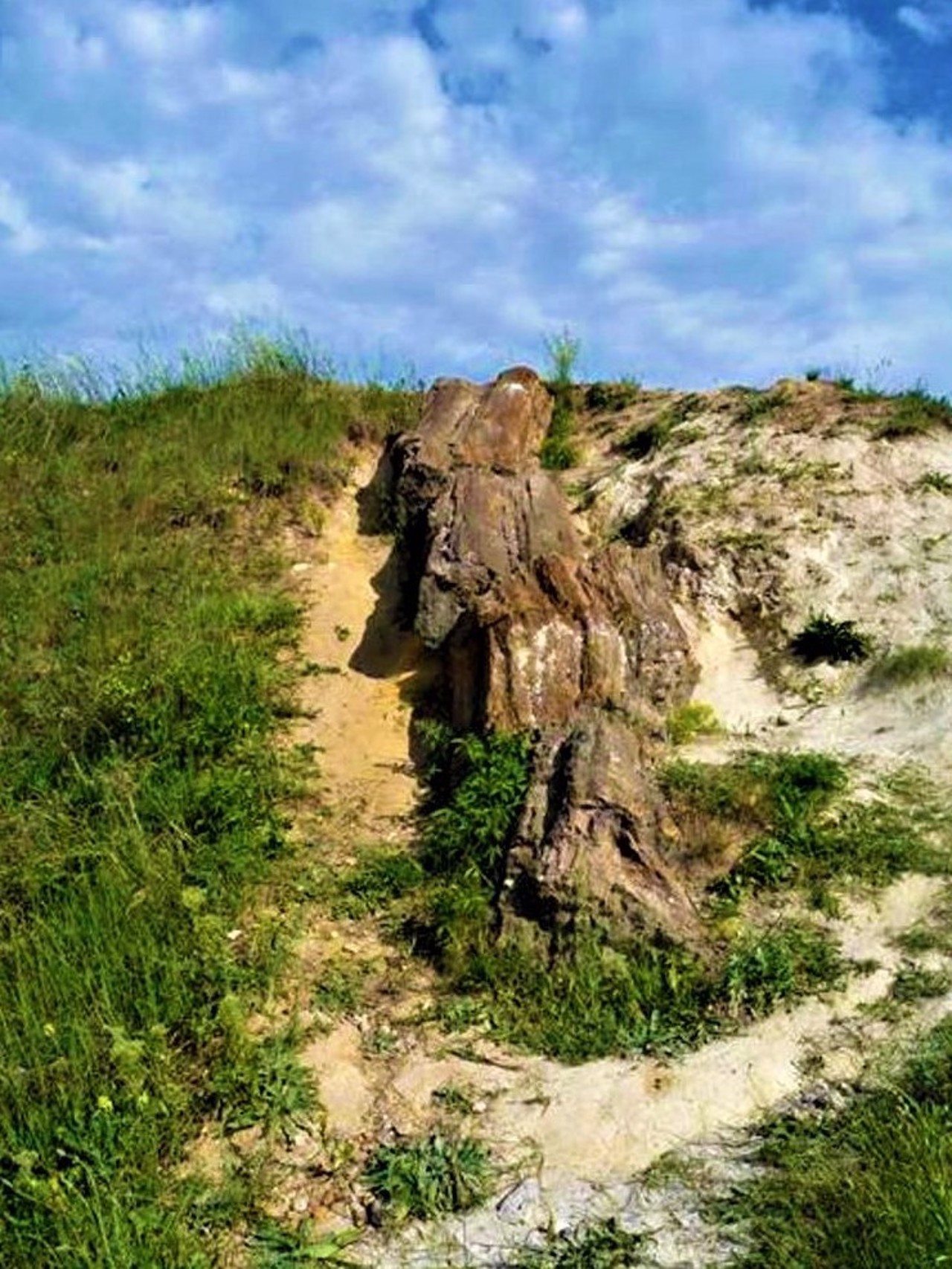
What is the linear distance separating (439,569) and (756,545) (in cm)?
245

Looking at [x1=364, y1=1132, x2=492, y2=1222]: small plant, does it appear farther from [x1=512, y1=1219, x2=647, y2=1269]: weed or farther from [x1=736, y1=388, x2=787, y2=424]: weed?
[x1=736, y1=388, x2=787, y2=424]: weed

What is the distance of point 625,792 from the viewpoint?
6.55 metres

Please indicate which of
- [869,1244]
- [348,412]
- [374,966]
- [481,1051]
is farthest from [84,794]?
Answer: [348,412]

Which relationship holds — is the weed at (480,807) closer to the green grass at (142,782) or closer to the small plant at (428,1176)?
the green grass at (142,782)

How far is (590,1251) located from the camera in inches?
167

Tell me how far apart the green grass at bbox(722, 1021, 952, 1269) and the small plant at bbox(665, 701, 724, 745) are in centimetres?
354

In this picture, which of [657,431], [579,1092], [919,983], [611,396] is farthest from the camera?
[611,396]

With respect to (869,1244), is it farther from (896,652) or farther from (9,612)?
(9,612)

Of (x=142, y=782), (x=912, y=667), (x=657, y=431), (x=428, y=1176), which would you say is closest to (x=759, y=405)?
(x=657, y=431)

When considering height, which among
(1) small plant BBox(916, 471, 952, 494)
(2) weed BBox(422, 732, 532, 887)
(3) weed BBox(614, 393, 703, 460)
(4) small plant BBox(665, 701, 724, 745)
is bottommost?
(2) weed BBox(422, 732, 532, 887)

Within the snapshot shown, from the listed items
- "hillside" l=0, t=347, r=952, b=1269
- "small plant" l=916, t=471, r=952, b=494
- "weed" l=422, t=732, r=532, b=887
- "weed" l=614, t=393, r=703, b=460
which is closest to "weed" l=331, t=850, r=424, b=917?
"hillside" l=0, t=347, r=952, b=1269

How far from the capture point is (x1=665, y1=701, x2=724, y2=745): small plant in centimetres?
832

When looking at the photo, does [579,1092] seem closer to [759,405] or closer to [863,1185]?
[863,1185]

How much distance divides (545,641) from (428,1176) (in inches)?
155
